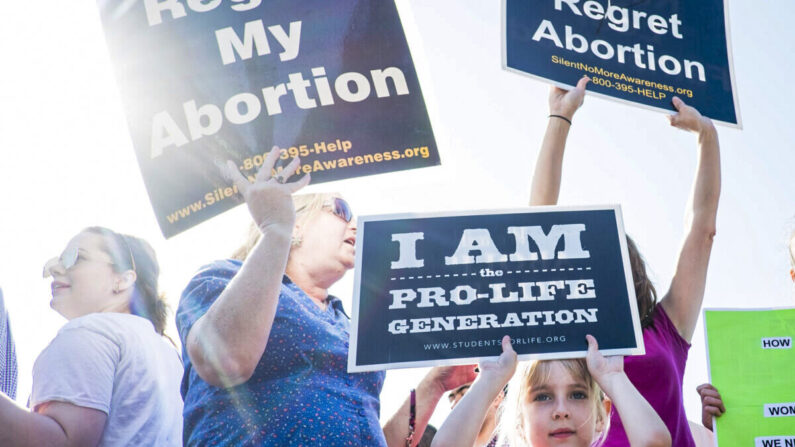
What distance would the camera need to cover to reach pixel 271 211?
2.62 meters

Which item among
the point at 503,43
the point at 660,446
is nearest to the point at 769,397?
the point at 660,446

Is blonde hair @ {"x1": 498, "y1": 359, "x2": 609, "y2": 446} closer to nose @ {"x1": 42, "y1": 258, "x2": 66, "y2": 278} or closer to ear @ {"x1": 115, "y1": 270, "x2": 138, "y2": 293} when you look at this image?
ear @ {"x1": 115, "y1": 270, "x2": 138, "y2": 293}

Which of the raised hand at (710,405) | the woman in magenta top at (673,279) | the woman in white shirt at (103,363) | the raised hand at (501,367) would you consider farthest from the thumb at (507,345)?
the woman in white shirt at (103,363)

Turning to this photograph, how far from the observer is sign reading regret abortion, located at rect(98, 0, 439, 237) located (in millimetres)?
2791

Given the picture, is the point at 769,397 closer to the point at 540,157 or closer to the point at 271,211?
the point at 540,157

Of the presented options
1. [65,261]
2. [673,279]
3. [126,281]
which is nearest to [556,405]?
[673,279]

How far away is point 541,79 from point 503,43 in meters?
0.18

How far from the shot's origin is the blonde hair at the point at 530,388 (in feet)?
9.22

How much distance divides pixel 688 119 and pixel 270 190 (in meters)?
1.50

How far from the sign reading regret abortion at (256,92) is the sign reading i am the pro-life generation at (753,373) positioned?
3.55 feet

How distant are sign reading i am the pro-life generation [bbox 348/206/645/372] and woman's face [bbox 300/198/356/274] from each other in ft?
0.96

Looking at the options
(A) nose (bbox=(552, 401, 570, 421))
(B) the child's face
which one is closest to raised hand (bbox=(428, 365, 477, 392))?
(B) the child's face

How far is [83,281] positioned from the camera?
306cm

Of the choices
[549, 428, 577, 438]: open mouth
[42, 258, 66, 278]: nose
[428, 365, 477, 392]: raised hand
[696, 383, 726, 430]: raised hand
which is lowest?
[549, 428, 577, 438]: open mouth
